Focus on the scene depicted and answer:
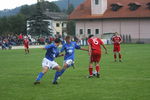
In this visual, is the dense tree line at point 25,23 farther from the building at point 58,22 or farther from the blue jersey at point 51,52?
the blue jersey at point 51,52

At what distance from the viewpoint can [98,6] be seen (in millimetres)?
82000

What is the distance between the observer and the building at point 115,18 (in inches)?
3004

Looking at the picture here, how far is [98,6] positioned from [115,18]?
4847mm

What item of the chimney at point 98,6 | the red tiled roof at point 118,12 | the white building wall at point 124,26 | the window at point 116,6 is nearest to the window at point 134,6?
the red tiled roof at point 118,12

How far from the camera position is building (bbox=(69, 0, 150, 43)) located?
76312 millimetres

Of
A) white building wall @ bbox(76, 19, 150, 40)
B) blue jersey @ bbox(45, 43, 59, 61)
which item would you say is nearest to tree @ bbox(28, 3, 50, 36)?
white building wall @ bbox(76, 19, 150, 40)

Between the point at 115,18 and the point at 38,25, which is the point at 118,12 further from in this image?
the point at 38,25

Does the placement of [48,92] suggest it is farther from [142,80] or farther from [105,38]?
[105,38]

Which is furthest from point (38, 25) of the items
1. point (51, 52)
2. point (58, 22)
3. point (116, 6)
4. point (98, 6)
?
point (51, 52)

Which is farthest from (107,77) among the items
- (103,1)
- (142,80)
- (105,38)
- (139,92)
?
(103,1)

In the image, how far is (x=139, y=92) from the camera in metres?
12.9

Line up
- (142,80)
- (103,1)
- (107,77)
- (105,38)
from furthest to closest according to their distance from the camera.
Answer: (103,1), (105,38), (107,77), (142,80)

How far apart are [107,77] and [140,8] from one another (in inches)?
2486

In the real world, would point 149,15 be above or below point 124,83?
above
